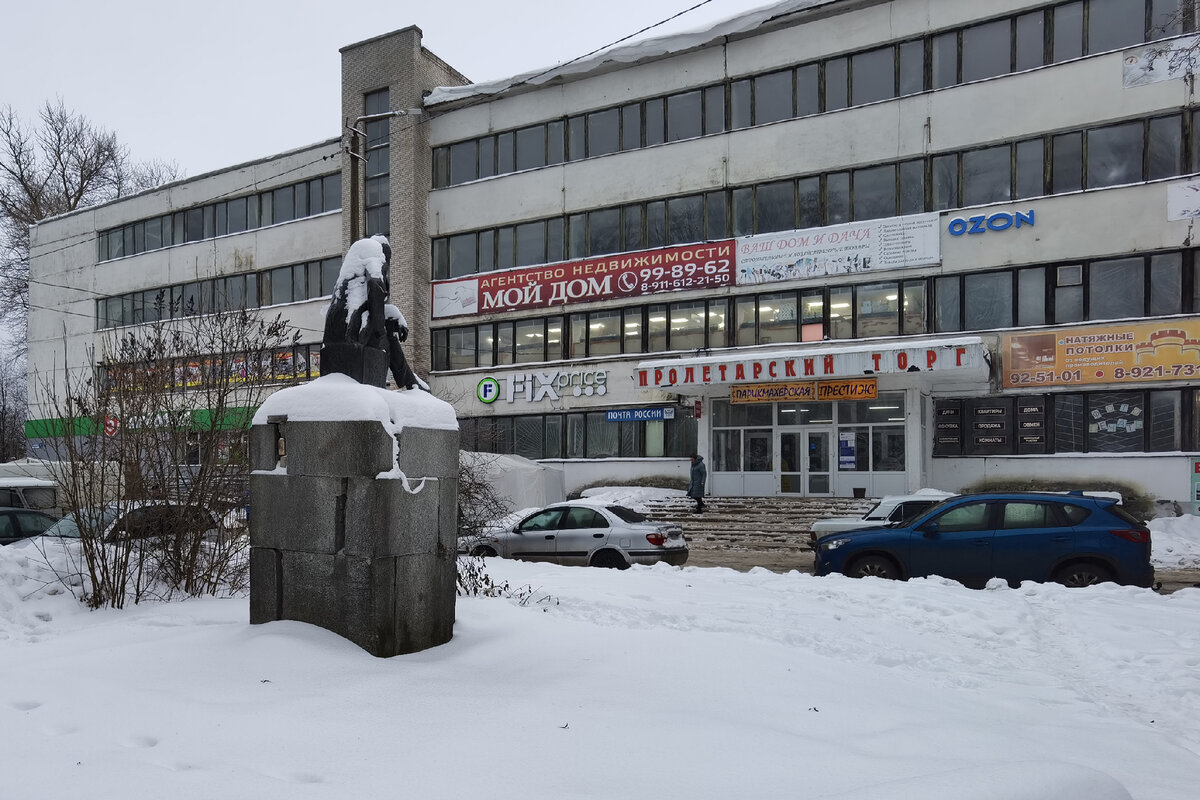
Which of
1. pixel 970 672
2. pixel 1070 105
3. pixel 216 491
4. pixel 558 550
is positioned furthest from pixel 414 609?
pixel 1070 105


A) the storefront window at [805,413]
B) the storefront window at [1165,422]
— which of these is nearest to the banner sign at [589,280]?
the storefront window at [805,413]

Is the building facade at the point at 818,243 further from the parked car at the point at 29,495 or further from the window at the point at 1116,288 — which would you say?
the parked car at the point at 29,495

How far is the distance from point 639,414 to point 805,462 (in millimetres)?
5870

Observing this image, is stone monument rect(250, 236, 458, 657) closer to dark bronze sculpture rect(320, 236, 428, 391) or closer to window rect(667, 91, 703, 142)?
dark bronze sculpture rect(320, 236, 428, 391)

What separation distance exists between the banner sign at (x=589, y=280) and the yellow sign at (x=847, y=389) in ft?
17.0

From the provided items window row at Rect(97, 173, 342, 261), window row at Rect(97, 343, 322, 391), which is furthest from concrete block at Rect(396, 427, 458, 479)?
window row at Rect(97, 173, 342, 261)

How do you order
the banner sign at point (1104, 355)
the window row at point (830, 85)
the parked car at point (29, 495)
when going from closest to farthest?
the parked car at point (29, 495) → the banner sign at point (1104, 355) → the window row at point (830, 85)

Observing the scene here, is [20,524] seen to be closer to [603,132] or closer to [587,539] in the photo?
[587,539]

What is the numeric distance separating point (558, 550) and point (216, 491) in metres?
6.85

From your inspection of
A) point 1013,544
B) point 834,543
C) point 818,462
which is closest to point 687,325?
point 818,462

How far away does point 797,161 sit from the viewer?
2606 cm

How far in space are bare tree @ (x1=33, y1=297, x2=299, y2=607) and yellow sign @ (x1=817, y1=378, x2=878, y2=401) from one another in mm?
→ 18414

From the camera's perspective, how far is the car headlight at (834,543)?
12.3 meters

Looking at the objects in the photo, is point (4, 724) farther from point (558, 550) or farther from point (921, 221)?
point (921, 221)
